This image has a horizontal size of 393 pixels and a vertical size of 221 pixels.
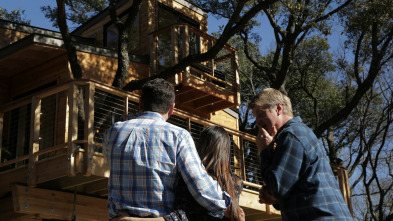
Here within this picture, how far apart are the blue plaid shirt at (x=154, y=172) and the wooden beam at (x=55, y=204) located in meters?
6.76

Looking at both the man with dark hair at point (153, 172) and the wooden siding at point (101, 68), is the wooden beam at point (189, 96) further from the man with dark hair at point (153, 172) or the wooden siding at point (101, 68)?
the man with dark hair at point (153, 172)

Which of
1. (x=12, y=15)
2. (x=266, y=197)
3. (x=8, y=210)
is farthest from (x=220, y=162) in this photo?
(x=12, y=15)

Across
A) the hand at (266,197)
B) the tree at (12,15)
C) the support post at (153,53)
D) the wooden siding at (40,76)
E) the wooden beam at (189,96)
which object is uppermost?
the tree at (12,15)

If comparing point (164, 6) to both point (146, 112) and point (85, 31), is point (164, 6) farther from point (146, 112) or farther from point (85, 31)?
point (146, 112)

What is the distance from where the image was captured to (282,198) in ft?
11.1

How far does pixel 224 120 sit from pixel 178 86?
361 centimetres

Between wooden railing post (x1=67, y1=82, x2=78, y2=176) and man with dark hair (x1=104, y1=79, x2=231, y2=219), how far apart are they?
19.7ft

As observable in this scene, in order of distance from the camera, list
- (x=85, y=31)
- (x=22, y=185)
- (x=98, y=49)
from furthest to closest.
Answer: (x=85, y=31) → (x=98, y=49) → (x=22, y=185)

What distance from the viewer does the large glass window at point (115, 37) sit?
16172mm

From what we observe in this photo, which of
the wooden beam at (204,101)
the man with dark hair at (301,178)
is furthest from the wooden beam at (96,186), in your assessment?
the man with dark hair at (301,178)

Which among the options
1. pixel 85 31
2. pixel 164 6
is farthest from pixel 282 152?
pixel 85 31

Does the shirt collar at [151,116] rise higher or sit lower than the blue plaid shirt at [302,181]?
higher

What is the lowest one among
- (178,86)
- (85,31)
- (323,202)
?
(323,202)

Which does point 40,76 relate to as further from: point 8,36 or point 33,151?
point 33,151
